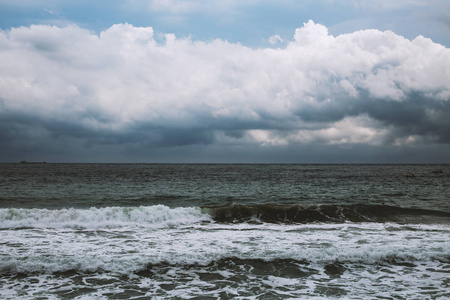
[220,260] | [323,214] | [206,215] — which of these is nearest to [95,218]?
[206,215]

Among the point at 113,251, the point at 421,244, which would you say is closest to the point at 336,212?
the point at 421,244

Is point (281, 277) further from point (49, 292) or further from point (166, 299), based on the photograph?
point (49, 292)

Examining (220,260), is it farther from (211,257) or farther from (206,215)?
(206,215)

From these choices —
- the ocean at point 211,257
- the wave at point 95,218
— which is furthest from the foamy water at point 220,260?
the wave at point 95,218

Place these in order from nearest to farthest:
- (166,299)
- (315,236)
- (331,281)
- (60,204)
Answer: (166,299) < (331,281) < (315,236) < (60,204)

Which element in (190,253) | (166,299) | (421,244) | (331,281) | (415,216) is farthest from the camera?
(415,216)

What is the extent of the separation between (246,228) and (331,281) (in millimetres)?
7885

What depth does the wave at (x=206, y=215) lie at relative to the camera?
1756 cm

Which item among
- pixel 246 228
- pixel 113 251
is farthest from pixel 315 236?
pixel 113 251

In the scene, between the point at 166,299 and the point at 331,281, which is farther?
the point at 331,281

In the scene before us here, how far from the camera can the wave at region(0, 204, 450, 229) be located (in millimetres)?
17562

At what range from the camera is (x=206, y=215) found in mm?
20469

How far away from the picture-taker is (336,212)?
2212 centimetres

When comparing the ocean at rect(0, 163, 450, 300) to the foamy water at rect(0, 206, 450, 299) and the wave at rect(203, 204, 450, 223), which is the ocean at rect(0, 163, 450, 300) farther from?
the wave at rect(203, 204, 450, 223)
